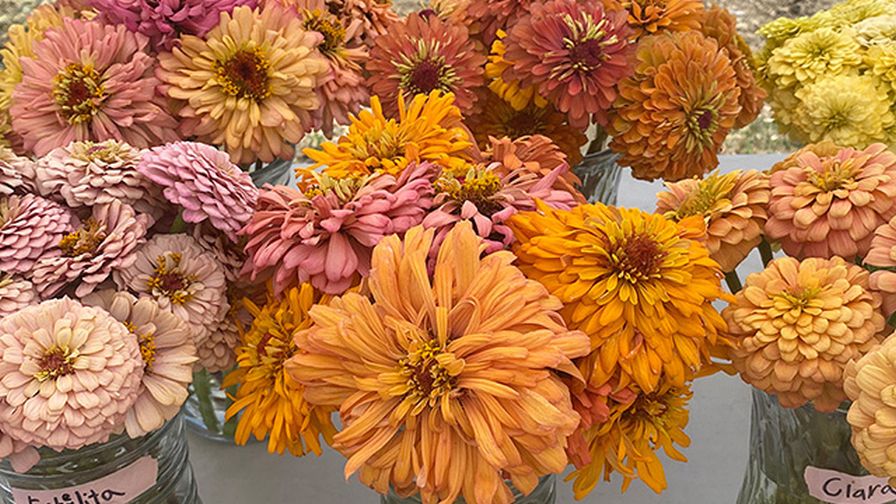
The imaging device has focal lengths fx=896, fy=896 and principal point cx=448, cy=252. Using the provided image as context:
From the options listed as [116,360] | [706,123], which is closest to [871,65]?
[706,123]

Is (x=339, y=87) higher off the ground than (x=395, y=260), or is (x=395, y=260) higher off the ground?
(x=339, y=87)

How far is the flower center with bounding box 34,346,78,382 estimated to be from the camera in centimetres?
47

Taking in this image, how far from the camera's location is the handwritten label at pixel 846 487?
569 millimetres

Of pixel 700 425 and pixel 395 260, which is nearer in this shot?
pixel 395 260

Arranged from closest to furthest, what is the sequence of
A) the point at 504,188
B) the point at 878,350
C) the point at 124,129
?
the point at 878,350 < the point at 504,188 < the point at 124,129

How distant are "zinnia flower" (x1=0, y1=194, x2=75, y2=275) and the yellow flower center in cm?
6

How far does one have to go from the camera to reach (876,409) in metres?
0.43

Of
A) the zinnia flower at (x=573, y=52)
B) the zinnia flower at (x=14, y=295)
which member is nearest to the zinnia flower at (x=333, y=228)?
the zinnia flower at (x=14, y=295)

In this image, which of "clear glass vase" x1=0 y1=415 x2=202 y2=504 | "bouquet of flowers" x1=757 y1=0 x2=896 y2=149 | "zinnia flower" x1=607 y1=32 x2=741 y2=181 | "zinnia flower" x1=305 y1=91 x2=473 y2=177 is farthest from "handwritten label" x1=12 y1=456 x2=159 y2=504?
"bouquet of flowers" x1=757 y1=0 x2=896 y2=149

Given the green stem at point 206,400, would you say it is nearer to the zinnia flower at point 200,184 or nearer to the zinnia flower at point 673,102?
the zinnia flower at point 200,184

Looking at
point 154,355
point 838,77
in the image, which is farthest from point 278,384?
point 838,77

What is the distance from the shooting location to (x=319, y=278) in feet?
1.70

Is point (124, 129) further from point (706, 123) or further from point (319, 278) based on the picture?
point (706, 123)

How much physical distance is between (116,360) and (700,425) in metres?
0.58
